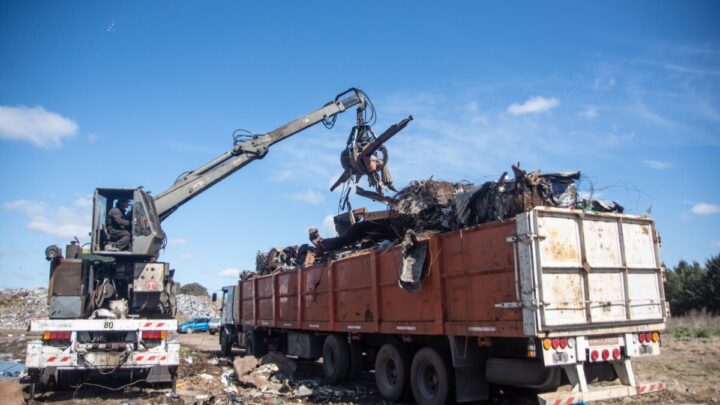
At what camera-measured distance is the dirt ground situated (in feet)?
25.7

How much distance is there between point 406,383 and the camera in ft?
26.1

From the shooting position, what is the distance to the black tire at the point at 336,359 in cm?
1005

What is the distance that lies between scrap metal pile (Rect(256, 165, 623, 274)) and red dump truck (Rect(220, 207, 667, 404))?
372mm

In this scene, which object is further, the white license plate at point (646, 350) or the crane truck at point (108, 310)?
the crane truck at point (108, 310)

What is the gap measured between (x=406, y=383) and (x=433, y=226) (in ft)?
7.83

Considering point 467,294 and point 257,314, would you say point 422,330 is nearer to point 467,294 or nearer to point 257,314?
point 467,294

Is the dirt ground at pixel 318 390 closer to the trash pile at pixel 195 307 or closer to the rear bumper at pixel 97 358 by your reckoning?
the rear bumper at pixel 97 358

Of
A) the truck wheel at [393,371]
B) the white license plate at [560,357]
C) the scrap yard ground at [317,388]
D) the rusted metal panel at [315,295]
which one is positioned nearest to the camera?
the white license plate at [560,357]

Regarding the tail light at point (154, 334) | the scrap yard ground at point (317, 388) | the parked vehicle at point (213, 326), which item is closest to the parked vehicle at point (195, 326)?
the parked vehicle at point (213, 326)

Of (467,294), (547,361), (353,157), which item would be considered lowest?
(547,361)

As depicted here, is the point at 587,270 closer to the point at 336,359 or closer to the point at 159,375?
the point at 336,359

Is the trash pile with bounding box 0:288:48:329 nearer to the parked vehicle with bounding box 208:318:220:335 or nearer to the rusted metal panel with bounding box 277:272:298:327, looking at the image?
the parked vehicle with bounding box 208:318:220:335

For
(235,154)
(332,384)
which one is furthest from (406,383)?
(235,154)

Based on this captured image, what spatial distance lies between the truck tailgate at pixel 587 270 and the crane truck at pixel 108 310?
18.8 ft
